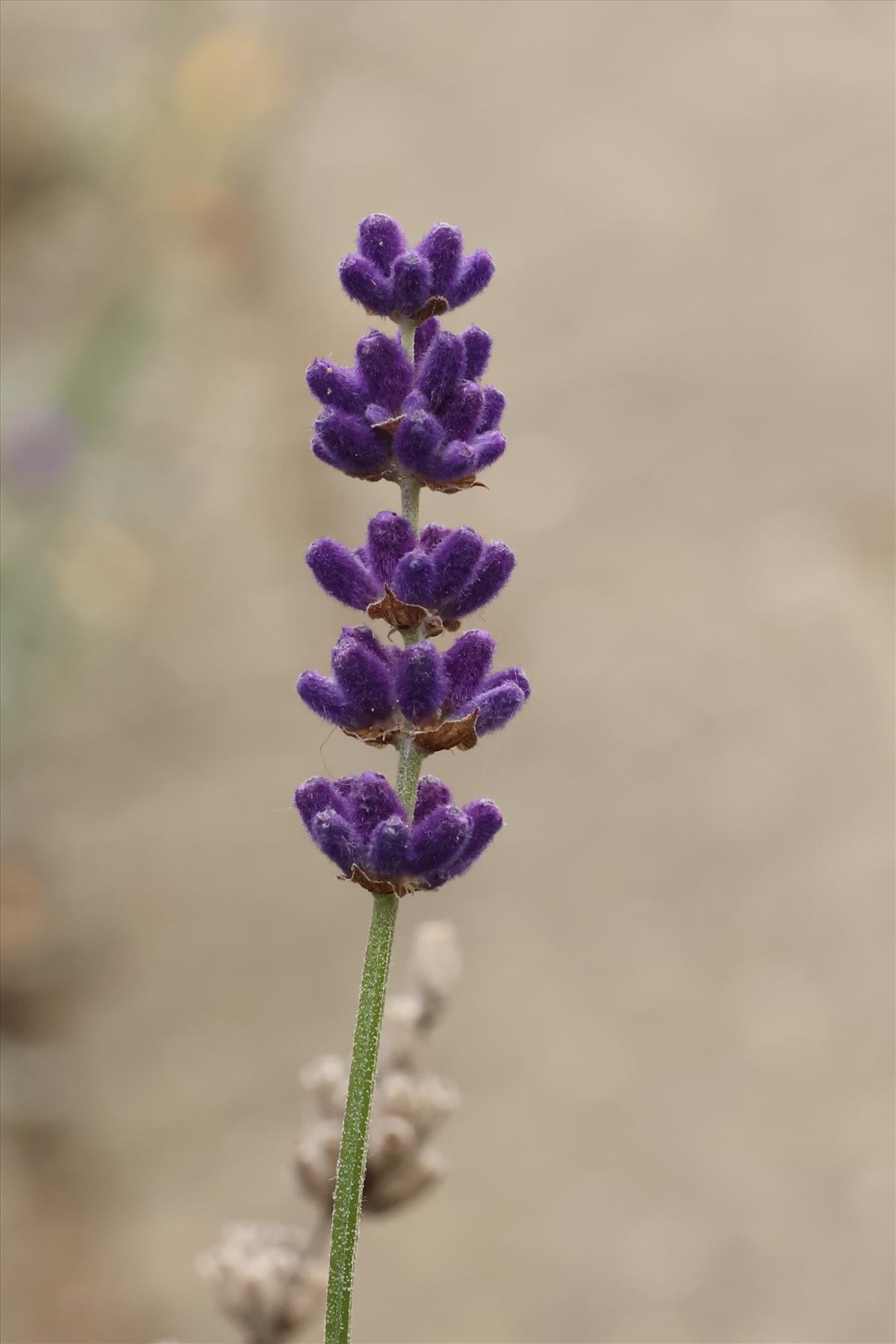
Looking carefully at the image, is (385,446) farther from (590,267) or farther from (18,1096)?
(590,267)

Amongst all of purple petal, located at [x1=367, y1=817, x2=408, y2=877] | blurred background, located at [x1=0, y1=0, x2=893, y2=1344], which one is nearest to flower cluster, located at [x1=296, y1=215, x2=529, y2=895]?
purple petal, located at [x1=367, y1=817, x2=408, y2=877]

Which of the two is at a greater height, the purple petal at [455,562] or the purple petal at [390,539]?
the purple petal at [390,539]

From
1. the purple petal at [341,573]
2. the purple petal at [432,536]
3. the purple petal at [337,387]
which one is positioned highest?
the purple petal at [337,387]

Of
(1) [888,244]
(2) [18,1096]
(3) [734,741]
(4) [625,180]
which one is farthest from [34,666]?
(1) [888,244]

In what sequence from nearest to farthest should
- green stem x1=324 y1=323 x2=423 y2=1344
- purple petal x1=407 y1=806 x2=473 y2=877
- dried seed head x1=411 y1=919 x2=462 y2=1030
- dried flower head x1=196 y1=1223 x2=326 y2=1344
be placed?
green stem x1=324 y1=323 x2=423 y2=1344 → purple petal x1=407 y1=806 x2=473 y2=877 → dried flower head x1=196 y1=1223 x2=326 y2=1344 → dried seed head x1=411 y1=919 x2=462 y2=1030

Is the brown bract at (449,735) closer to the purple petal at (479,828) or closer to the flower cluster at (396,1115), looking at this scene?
the purple petal at (479,828)

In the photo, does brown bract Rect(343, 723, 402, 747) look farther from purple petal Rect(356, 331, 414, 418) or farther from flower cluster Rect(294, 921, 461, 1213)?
flower cluster Rect(294, 921, 461, 1213)

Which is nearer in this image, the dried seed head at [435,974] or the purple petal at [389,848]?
the purple petal at [389,848]

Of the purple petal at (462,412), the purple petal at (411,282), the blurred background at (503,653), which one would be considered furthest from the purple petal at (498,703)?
the blurred background at (503,653)
